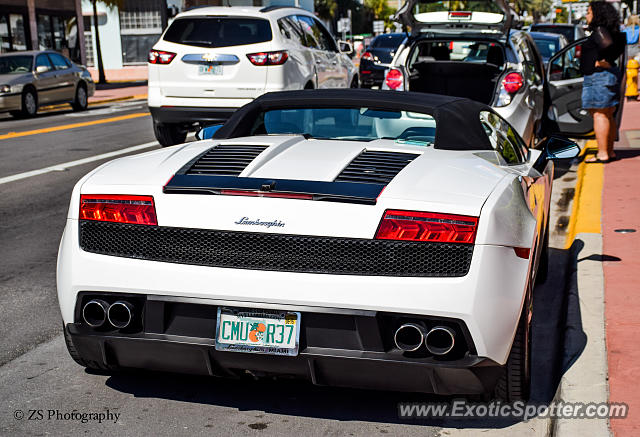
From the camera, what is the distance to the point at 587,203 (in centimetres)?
927

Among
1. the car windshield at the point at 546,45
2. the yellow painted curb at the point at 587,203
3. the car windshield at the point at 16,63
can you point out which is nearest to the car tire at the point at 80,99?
the car windshield at the point at 16,63

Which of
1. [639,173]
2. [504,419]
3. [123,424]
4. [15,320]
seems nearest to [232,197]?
[123,424]

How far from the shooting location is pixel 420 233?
3.83 meters

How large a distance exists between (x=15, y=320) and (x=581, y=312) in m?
3.37

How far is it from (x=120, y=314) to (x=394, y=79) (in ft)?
26.9

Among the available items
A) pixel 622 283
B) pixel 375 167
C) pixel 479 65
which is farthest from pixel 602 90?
pixel 375 167

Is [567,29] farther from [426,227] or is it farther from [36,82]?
[426,227]

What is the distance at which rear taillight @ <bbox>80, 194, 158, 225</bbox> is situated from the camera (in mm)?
4074

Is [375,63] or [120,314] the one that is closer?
[120,314]

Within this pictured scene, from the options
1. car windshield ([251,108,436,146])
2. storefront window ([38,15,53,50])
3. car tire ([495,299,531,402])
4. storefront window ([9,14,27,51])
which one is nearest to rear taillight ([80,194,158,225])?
car windshield ([251,108,436,146])

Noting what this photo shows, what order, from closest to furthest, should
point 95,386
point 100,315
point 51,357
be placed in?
point 100,315, point 95,386, point 51,357

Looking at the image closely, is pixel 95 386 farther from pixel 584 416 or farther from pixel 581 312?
pixel 581 312

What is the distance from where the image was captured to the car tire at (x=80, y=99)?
26.0m

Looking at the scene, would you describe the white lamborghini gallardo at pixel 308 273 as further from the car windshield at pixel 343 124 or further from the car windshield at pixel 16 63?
the car windshield at pixel 16 63
